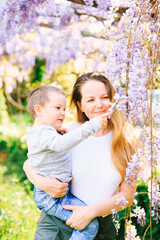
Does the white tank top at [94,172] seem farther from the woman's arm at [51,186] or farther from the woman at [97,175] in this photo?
the woman's arm at [51,186]

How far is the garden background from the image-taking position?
1458 millimetres

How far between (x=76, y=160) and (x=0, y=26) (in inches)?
68.8

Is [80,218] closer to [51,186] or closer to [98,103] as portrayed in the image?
[51,186]

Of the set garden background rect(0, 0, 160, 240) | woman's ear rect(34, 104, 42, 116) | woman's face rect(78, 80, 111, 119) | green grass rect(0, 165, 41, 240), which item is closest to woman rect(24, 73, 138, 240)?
woman's face rect(78, 80, 111, 119)

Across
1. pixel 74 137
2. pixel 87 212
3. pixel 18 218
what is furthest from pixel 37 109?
pixel 18 218

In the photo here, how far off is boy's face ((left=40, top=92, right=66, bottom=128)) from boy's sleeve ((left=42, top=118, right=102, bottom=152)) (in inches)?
7.6

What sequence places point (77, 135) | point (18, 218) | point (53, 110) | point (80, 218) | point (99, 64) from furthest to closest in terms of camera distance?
point (99, 64), point (18, 218), point (53, 110), point (80, 218), point (77, 135)

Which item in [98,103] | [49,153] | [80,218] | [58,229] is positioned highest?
[98,103]

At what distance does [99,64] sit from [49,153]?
328cm

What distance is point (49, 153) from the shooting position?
183 cm

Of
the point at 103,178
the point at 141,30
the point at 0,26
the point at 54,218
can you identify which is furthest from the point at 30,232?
the point at 141,30

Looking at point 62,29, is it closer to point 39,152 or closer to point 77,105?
point 77,105

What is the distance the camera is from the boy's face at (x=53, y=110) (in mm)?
1875

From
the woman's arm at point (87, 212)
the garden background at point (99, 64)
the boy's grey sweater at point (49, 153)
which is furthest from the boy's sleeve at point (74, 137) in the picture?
the woman's arm at point (87, 212)
